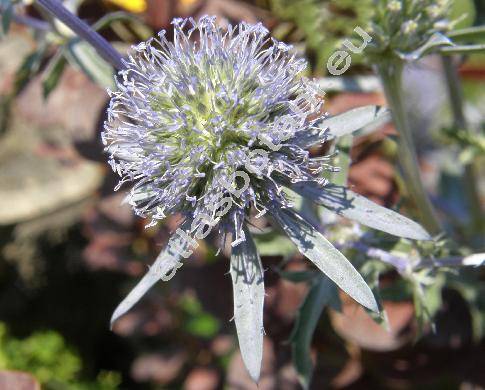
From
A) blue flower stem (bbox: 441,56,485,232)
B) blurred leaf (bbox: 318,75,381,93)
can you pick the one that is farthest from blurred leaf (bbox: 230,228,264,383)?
blue flower stem (bbox: 441,56,485,232)

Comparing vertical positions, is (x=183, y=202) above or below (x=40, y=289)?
above

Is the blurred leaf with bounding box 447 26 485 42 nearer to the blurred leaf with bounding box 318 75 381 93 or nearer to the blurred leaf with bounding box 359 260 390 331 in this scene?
the blurred leaf with bounding box 318 75 381 93

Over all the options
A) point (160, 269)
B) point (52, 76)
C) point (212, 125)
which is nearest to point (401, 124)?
point (212, 125)

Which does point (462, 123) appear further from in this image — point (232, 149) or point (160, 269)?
point (160, 269)

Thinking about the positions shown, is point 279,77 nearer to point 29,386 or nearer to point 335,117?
point 335,117

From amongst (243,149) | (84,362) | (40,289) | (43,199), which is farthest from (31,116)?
(243,149)

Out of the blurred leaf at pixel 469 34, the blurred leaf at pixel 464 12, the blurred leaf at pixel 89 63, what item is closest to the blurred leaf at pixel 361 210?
the blurred leaf at pixel 469 34

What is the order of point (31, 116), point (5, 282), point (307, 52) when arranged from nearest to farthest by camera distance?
point (307, 52) → point (31, 116) → point (5, 282)
